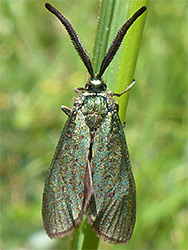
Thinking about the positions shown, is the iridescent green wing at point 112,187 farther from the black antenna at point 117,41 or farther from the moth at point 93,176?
the black antenna at point 117,41

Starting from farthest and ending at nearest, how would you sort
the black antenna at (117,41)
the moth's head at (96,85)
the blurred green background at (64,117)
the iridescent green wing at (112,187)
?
1. the blurred green background at (64,117)
2. the moth's head at (96,85)
3. the iridescent green wing at (112,187)
4. the black antenna at (117,41)

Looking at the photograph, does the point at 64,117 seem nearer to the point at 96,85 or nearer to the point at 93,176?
the point at 96,85

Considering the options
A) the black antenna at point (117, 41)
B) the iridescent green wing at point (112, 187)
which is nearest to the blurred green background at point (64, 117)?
the iridescent green wing at point (112, 187)

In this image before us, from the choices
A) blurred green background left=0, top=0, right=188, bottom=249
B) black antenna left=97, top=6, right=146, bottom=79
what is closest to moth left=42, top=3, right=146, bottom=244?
black antenna left=97, top=6, right=146, bottom=79

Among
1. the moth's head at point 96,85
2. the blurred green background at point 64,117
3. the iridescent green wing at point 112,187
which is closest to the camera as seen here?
the iridescent green wing at point 112,187

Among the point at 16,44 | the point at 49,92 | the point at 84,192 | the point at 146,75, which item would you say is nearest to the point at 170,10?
the point at 146,75

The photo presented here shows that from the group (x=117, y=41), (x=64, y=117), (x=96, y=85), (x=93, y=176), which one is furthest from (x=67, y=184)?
(x=64, y=117)

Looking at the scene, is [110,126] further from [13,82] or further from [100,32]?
[13,82]
